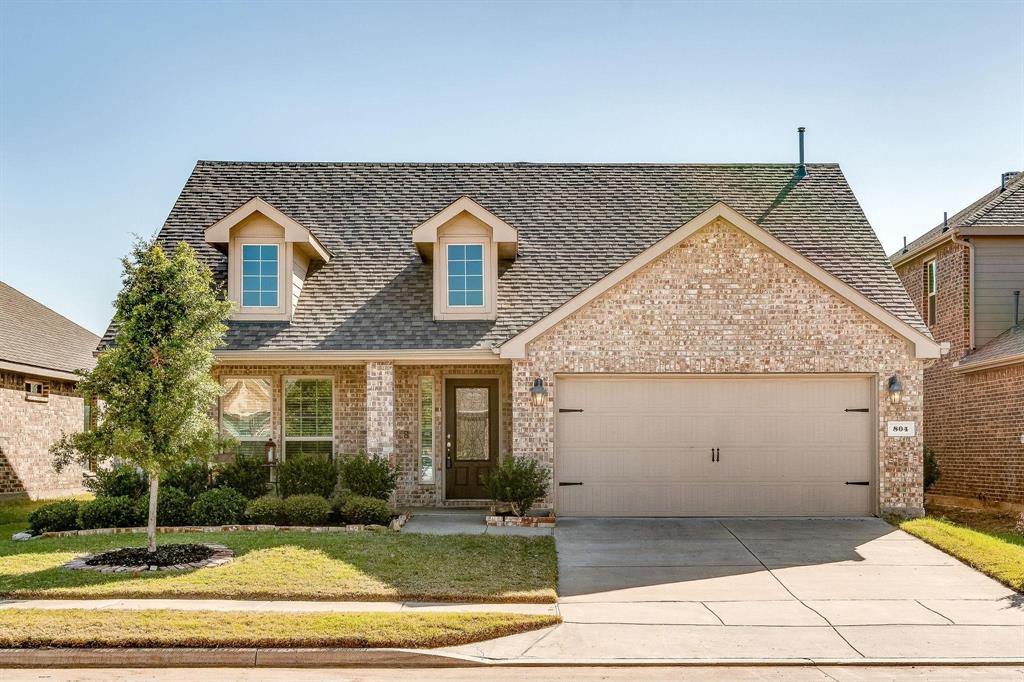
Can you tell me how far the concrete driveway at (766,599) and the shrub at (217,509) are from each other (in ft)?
16.4

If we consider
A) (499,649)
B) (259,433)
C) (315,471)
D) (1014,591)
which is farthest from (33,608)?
(1014,591)

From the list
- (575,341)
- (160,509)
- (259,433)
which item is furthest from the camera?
(259,433)

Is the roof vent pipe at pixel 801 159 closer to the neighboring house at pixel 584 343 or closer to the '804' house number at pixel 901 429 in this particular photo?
the neighboring house at pixel 584 343

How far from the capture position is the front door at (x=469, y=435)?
635 inches

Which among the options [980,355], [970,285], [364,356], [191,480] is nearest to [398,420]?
[364,356]

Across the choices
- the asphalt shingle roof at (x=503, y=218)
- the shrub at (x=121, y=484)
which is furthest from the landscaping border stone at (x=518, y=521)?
the shrub at (x=121, y=484)

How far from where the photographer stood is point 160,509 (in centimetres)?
1329

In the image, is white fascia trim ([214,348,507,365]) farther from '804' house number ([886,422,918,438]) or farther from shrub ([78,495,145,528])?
'804' house number ([886,422,918,438])

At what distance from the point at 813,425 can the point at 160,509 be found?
10.7 metres

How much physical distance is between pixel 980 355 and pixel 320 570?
13738 millimetres

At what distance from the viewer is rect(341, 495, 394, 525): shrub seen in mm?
13336

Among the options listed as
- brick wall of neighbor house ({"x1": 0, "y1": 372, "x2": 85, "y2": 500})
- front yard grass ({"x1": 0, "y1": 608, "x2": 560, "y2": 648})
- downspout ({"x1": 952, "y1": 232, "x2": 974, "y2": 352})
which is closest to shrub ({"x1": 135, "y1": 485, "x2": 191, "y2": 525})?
front yard grass ({"x1": 0, "y1": 608, "x2": 560, "y2": 648})

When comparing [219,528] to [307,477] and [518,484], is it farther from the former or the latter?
[518,484]

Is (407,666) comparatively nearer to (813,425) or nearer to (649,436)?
(649,436)
